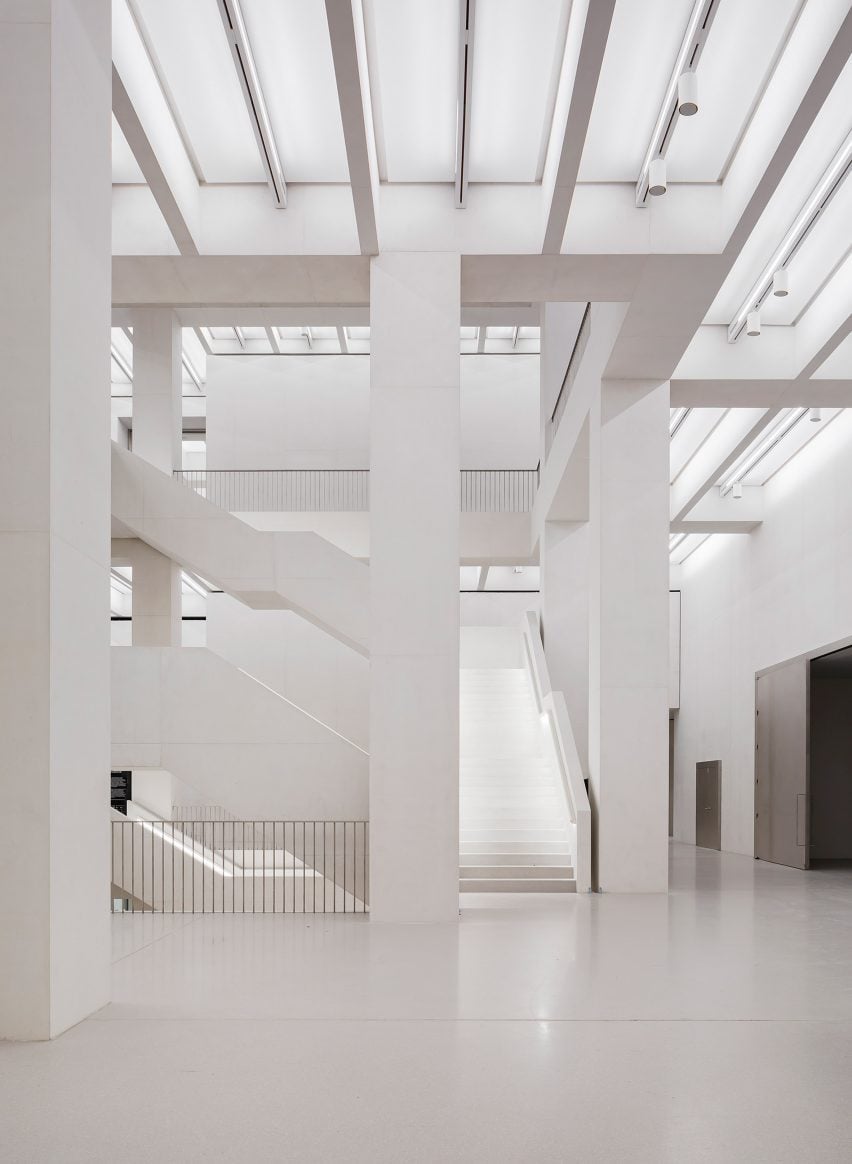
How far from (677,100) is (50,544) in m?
8.15

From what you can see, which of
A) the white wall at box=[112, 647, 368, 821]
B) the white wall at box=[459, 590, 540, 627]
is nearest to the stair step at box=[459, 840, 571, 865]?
the white wall at box=[112, 647, 368, 821]

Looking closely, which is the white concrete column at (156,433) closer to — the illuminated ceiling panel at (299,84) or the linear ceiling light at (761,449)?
the illuminated ceiling panel at (299,84)

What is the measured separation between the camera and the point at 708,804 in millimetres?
27781

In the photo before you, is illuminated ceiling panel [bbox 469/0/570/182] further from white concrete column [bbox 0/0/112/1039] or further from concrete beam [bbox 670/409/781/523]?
concrete beam [bbox 670/409/781/523]

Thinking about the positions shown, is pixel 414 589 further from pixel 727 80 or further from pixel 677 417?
pixel 677 417

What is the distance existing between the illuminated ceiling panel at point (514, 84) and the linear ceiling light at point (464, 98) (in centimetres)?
26

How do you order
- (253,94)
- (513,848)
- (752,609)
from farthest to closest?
(752,609)
(513,848)
(253,94)

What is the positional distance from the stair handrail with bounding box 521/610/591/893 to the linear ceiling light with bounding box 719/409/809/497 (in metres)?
5.34

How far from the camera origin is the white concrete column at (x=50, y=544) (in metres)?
6.31

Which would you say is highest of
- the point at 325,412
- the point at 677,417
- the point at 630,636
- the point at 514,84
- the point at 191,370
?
the point at 191,370

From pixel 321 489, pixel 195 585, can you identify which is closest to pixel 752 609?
pixel 321 489

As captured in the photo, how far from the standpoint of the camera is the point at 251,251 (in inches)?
513

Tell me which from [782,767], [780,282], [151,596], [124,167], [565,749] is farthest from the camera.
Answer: [782,767]

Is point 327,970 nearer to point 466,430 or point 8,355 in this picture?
point 8,355
